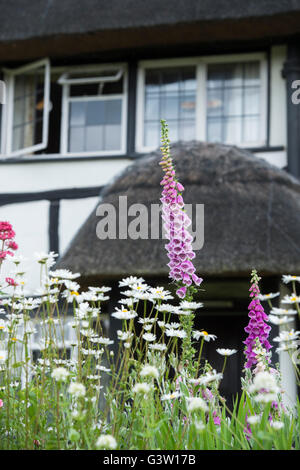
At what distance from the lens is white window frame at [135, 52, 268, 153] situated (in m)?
8.42

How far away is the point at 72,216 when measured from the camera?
8.27m

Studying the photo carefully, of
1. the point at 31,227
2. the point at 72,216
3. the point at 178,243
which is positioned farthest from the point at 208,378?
A: the point at 31,227

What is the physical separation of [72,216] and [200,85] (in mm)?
2366

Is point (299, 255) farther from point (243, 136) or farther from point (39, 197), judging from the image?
point (39, 197)

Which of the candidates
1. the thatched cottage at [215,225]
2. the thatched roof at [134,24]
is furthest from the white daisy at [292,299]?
the thatched roof at [134,24]

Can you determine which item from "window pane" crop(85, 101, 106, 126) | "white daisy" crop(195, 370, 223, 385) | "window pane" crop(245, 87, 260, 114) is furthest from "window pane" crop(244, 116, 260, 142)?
"white daisy" crop(195, 370, 223, 385)

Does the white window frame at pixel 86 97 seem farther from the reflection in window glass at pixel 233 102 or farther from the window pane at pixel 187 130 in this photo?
the reflection in window glass at pixel 233 102

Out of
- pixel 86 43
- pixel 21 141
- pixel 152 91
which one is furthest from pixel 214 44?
pixel 21 141

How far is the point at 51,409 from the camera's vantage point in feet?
7.70

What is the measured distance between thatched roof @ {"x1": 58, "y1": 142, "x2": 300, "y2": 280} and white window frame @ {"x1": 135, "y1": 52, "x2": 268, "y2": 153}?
0.77 meters

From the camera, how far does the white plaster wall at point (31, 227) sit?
8334 mm

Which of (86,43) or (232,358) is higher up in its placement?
(86,43)
